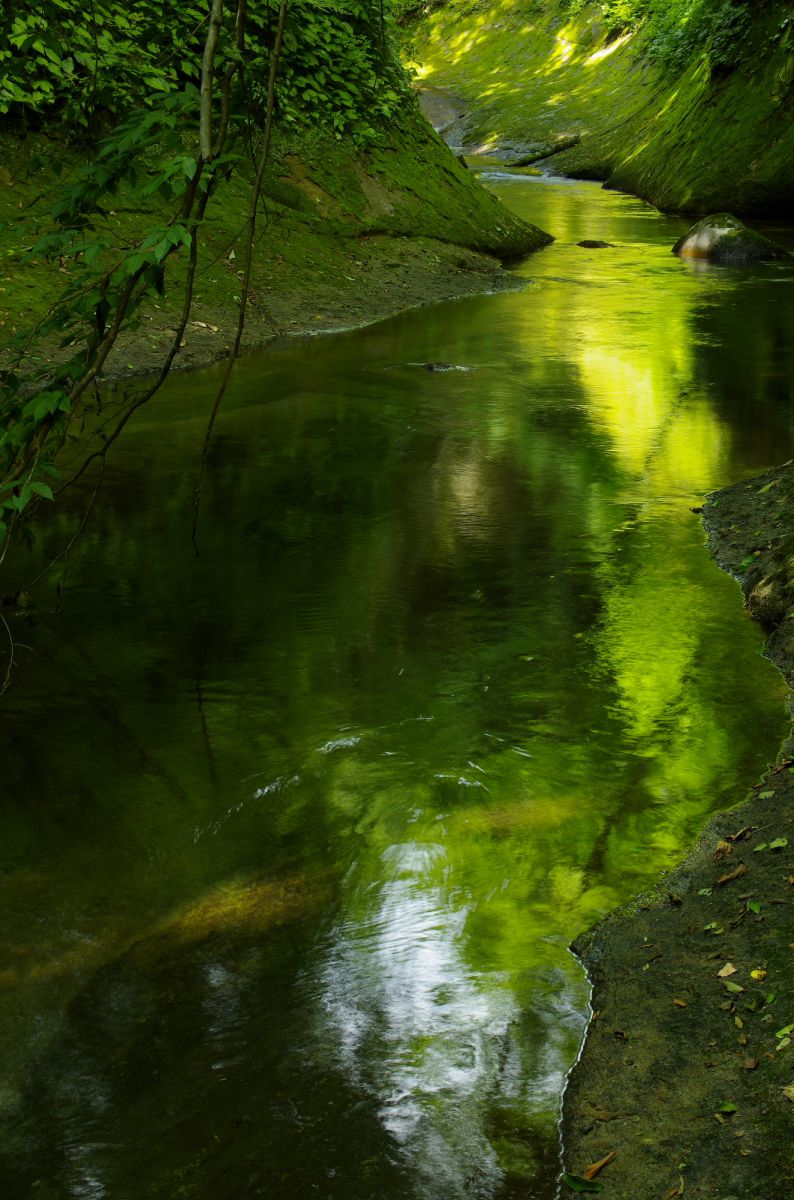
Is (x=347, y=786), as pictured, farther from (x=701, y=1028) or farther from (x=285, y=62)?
(x=285, y=62)

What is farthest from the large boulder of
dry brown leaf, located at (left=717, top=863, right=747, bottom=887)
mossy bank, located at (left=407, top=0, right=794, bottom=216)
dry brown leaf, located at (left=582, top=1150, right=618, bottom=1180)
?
dry brown leaf, located at (left=582, top=1150, right=618, bottom=1180)

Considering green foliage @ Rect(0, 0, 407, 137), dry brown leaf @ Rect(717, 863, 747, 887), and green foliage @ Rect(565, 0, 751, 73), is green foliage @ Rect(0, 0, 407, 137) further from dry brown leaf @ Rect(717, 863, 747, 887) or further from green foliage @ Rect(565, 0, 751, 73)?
green foliage @ Rect(565, 0, 751, 73)

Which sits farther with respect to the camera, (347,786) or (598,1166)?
(347,786)

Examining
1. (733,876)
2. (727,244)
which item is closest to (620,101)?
(727,244)

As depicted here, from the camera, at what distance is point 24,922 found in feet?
12.1

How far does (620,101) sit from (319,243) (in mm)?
34297

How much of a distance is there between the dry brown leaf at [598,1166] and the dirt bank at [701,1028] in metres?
0.01

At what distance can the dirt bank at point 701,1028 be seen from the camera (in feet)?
8.99

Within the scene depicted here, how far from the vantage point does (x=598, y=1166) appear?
9.22 feet

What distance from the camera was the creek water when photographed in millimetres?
3014

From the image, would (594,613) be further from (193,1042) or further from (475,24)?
(475,24)

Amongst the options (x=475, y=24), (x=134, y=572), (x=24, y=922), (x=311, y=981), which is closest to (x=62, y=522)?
(x=134, y=572)

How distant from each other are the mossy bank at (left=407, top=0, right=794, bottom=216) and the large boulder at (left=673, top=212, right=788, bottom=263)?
5479 mm

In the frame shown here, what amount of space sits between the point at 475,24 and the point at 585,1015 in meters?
73.3
